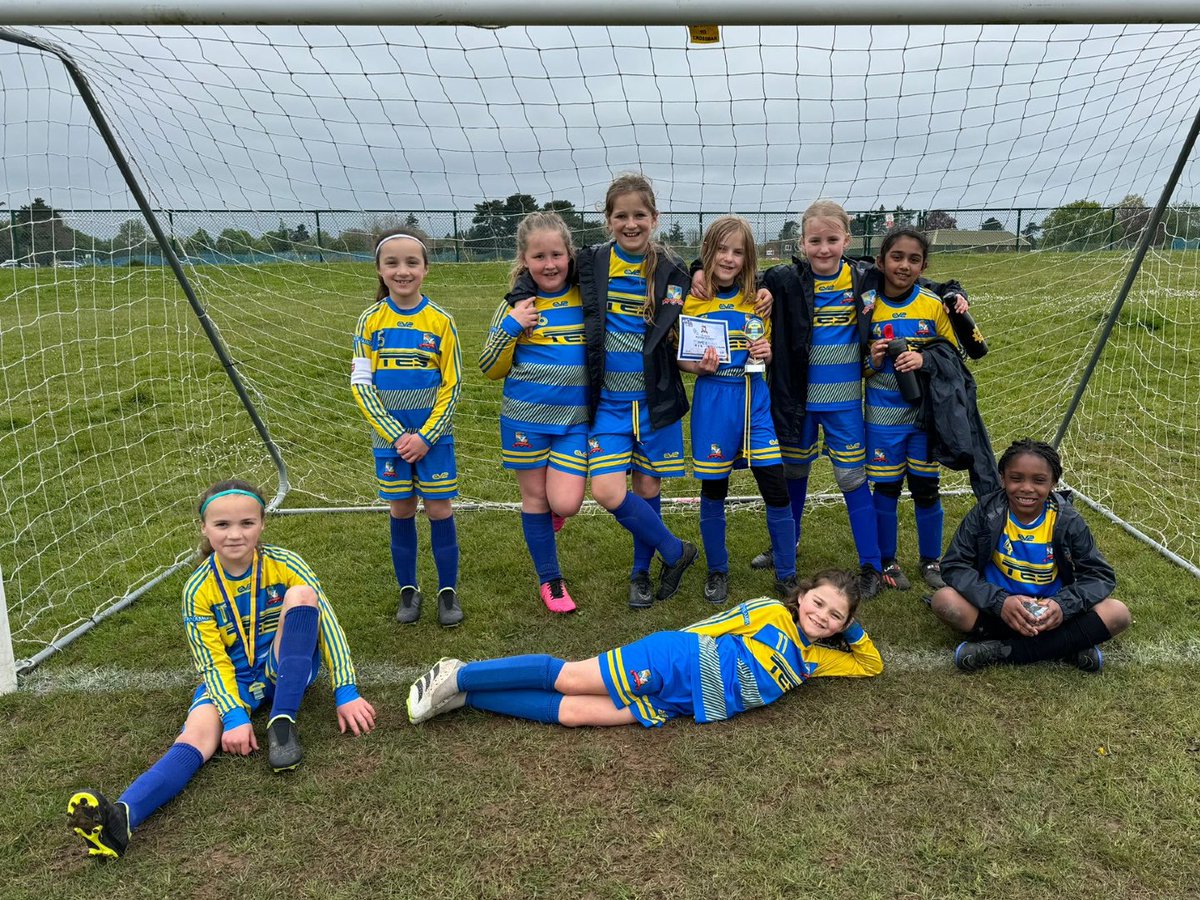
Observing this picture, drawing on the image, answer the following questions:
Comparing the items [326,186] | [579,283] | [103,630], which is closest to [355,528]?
[103,630]

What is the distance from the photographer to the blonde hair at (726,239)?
343cm

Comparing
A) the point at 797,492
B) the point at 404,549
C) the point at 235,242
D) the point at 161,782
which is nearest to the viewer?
the point at 161,782

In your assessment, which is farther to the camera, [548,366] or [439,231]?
[439,231]

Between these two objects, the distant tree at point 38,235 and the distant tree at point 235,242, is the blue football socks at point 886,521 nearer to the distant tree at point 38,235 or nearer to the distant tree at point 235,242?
the distant tree at point 235,242

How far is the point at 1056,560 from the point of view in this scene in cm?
316

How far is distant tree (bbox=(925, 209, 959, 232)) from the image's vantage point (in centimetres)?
447

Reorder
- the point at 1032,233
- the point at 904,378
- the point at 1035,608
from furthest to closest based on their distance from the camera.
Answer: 1. the point at 1032,233
2. the point at 904,378
3. the point at 1035,608

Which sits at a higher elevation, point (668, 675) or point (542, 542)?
point (542, 542)

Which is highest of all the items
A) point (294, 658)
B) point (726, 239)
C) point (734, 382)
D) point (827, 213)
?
point (827, 213)

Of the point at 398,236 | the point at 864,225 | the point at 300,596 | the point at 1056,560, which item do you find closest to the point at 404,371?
the point at 398,236

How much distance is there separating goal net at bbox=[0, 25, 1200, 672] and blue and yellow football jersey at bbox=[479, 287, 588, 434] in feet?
2.24

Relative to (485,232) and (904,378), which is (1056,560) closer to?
(904,378)

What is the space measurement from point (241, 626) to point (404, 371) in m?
1.23

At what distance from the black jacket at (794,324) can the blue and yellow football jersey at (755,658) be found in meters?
1.09
